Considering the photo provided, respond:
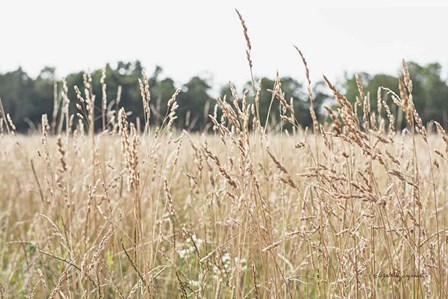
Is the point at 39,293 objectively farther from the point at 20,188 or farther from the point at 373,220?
the point at 20,188

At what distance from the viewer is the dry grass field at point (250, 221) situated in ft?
4.12

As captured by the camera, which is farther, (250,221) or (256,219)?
(256,219)

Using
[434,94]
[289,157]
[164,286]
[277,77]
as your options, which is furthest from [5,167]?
[434,94]

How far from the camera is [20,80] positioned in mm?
50844

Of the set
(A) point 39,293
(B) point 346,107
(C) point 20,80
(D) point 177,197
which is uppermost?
(C) point 20,80

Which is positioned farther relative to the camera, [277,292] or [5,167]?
[5,167]

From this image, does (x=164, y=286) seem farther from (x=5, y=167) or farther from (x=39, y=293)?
(x=5, y=167)

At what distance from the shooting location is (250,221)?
4.51 feet

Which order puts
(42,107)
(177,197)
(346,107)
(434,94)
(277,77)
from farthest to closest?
(42,107) → (434,94) → (177,197) → (277,77) → (346,107)

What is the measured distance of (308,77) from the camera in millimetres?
1305

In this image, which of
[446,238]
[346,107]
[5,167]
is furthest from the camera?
A: [5,167]

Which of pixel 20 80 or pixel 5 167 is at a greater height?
pixel 20 80

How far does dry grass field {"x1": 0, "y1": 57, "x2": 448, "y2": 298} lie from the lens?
1255mm

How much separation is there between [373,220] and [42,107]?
5022cm
